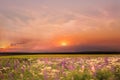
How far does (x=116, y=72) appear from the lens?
19.2ft

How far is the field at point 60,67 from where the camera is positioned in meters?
5.73

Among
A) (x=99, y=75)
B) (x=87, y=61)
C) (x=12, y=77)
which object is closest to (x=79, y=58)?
(x=87, y=61)

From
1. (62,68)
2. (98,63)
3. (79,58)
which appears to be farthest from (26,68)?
(98,63)

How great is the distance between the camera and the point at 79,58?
20.7ft

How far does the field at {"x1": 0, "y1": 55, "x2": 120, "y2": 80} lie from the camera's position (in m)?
5.73

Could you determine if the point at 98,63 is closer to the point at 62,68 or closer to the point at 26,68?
the point at 62,68

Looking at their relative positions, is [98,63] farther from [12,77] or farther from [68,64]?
[12,77]

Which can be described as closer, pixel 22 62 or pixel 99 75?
pixel 99 75

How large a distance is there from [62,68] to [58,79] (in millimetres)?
410

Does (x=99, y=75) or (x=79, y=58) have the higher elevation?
(x=79, y=58)

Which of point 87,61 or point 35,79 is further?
point 87,61

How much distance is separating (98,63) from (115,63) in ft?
1.31

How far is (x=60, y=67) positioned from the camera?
6121 millimetres

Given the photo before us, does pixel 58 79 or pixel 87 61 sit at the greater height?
pixel 87 61
